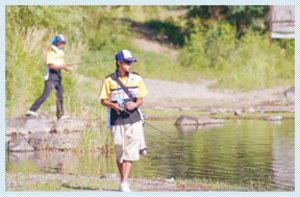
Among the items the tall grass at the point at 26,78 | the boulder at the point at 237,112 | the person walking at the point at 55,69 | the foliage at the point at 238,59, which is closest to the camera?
the person walking at the point at 55,69

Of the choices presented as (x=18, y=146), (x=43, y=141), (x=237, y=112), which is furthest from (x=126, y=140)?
(x=237, y=112)

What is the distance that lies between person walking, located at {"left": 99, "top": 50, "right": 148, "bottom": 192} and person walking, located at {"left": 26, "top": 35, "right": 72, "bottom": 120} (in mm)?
6499

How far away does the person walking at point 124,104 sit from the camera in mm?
8172

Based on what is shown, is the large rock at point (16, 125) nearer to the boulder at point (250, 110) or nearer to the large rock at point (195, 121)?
the large rock at point (195, 121)

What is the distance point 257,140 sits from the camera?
14.1m

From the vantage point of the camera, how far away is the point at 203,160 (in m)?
11.4

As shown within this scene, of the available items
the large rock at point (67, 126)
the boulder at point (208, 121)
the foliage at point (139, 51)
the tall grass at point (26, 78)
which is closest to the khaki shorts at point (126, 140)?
the foliage at point (139, 51)

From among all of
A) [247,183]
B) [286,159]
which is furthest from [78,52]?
[247,183]

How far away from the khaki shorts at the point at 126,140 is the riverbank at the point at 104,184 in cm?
45

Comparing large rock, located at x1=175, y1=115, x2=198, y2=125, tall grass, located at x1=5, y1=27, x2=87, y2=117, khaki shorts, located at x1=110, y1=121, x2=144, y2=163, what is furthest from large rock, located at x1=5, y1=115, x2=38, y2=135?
khaki shorts, located at x1=110, y1=121, x2=144, y2=163

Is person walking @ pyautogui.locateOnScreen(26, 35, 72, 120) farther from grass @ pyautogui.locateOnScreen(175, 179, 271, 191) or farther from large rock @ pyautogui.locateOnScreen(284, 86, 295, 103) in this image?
large rock @ pyautogui.locateOnScreen(284, 86, 295, 103)

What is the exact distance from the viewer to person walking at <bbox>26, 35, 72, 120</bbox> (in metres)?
14.7

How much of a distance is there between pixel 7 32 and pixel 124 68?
1007 cm

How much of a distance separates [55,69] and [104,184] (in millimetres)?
6663
